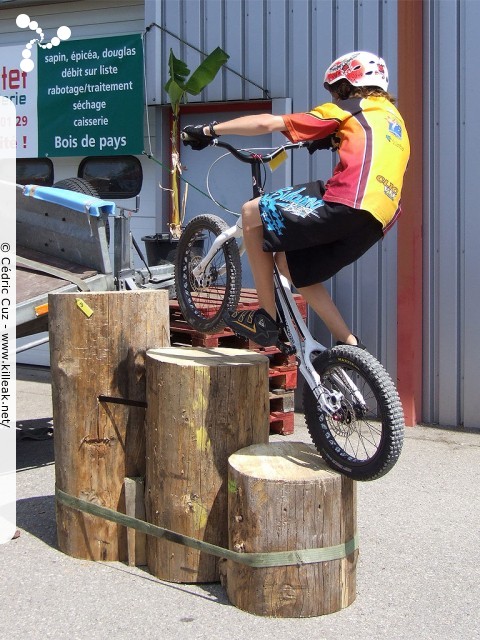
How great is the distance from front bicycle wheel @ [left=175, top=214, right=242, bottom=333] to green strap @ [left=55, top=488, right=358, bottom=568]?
1383 mm

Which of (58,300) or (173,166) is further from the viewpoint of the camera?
(173,166)

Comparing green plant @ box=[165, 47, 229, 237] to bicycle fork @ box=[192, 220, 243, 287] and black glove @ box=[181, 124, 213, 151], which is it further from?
black glove @ box=[181, 124, 213, 151]

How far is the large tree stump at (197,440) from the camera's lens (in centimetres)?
488

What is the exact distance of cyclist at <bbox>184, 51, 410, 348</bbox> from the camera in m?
4.73

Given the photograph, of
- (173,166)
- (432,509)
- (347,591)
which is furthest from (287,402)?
(347,591)

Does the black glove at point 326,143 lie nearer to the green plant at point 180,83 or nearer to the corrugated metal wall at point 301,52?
the corrugated metal wall at point 301,52

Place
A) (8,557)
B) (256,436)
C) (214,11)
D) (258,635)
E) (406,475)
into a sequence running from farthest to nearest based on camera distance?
1. (214,11)
2. (406,475)
3. (8,557)
4. (256,436)
5. (258,635)

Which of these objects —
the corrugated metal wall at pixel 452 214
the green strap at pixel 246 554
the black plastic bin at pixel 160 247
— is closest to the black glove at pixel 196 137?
the green strap at pixel 246 554

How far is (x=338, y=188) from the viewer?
15.5ft

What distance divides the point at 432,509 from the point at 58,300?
2.83m

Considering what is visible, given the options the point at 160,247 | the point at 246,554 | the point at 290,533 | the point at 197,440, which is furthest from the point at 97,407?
the point at 160,247

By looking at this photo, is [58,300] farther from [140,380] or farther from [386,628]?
[386,628]

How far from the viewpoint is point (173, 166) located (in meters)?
9.91

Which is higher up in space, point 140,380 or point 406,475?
point 140,380
